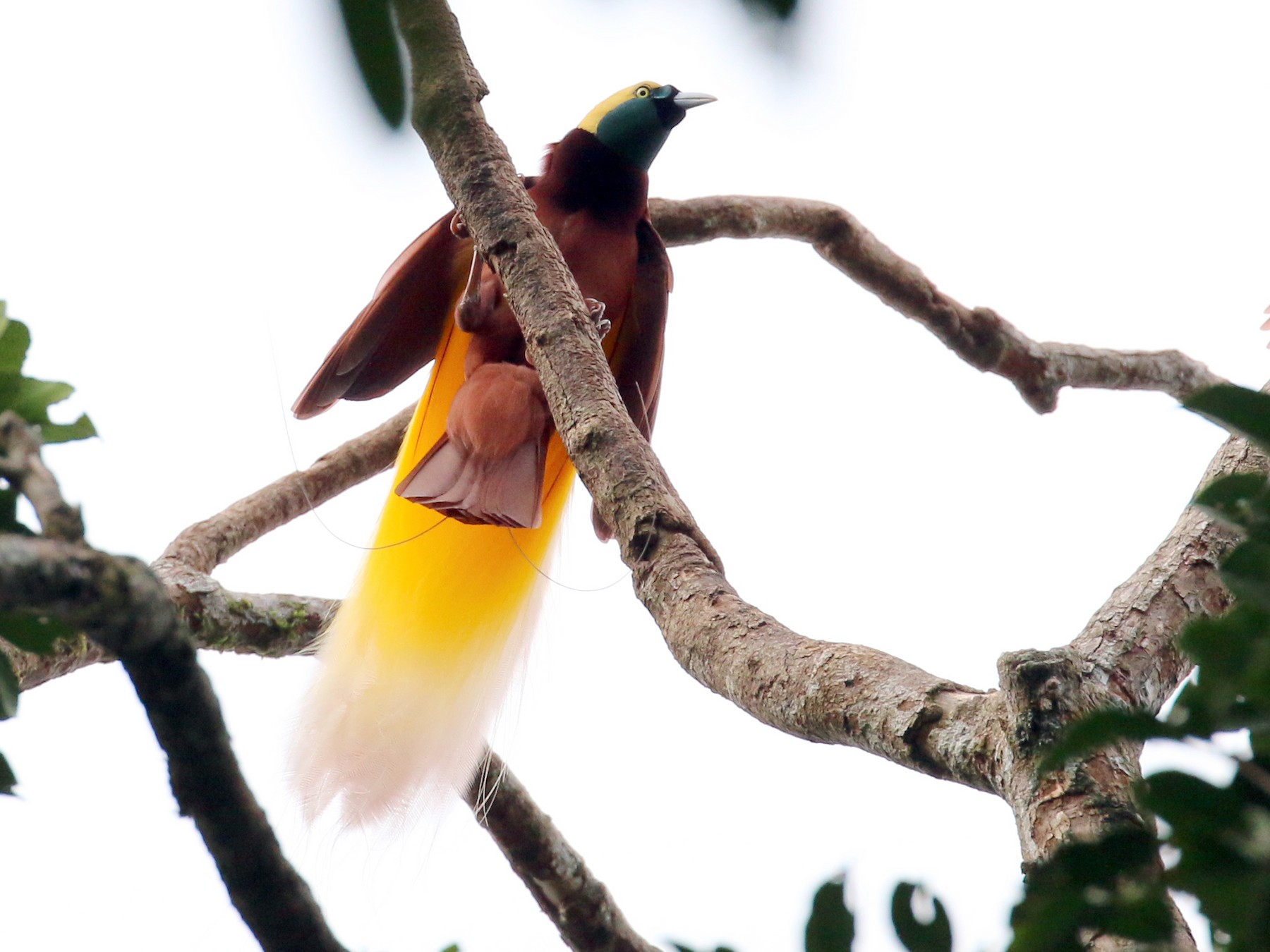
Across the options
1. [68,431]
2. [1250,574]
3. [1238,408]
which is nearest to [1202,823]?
[1250,574]

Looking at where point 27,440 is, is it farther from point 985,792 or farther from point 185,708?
point 985,792

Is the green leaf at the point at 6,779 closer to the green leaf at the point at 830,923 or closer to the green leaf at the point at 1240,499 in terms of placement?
the green leaf at the point at 830,923

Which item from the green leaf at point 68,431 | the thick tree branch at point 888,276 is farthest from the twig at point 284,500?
the green leaf at point 68,431

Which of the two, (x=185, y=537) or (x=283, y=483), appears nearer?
(x=185, y=537)

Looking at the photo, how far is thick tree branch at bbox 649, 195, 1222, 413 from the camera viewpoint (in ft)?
12.1

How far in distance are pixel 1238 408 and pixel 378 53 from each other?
0.68 metres

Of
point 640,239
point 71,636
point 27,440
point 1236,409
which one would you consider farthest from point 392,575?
point 1236,409

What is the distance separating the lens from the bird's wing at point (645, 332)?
11.2 feet

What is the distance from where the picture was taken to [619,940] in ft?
9.19

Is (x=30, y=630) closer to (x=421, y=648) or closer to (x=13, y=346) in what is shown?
(x=13, y=346)

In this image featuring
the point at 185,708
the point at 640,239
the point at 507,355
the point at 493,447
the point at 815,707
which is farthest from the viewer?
the point at 640,239

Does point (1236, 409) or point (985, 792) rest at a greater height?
point (1236, 409)

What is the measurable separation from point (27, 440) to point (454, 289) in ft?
7.69

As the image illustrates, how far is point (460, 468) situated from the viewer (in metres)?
2.68
